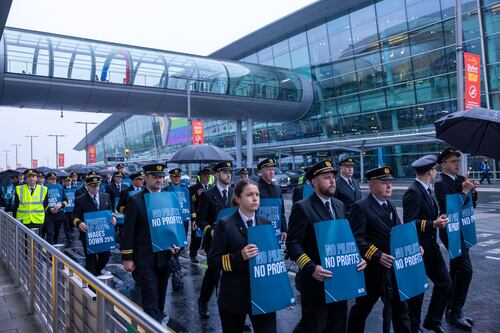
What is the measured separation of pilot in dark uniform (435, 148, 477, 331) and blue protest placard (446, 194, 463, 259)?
4.5 inches

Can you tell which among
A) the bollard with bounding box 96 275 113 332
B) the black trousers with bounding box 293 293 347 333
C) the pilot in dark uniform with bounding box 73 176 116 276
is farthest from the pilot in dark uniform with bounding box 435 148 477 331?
the pilot in dark uniform with bounding box 73 176 116 276

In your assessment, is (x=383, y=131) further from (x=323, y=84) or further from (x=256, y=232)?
(x=256, y=232)

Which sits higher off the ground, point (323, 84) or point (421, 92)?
point (323, 84)

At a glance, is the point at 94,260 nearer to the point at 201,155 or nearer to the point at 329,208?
the point at 201,155

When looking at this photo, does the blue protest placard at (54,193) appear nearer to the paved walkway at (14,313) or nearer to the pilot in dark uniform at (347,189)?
the paved walkway at (14,313)

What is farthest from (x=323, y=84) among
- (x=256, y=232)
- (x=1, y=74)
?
(x=256, y=232)

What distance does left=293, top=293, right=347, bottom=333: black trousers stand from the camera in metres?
3.54

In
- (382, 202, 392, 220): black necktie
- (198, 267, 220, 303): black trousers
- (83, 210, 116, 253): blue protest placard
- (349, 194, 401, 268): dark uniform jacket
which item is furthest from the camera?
(83, 210, 116, 253): blue protest placard

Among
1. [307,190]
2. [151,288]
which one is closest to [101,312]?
[151,288]

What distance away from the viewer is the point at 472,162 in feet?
94.5

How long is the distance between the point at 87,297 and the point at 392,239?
268cm

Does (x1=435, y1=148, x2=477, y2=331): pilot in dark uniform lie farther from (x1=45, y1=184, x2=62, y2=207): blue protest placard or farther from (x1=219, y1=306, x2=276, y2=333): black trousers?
(x1=45, y1=184, x2=62, y2=207): blue protest placard

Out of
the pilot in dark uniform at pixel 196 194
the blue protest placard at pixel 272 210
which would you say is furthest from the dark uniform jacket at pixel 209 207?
the pilot in dark uniform at pixel 196 194

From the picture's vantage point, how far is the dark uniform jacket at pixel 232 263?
340cm
